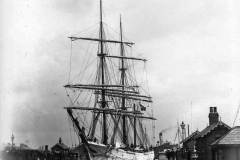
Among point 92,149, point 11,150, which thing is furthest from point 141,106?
point 11,150

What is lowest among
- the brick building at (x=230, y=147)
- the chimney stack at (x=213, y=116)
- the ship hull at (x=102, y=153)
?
the ship hull at (x=102, y=153)

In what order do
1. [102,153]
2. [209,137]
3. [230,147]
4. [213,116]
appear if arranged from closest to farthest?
[230,147] → [209,137] → [213,116] → [102,153]

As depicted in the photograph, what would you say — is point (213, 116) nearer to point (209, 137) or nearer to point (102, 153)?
point (209, 137)

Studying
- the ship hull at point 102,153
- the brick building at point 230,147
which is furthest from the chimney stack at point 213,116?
the brick building at point 230,147

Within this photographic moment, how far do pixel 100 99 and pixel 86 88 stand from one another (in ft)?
12.4

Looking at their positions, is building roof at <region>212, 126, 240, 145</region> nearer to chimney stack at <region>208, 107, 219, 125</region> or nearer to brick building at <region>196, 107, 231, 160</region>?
brick building at <region>196, 107, 231, 160</region>

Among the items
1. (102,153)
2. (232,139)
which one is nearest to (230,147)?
(232,139)

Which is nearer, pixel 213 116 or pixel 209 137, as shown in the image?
pixel 209 137

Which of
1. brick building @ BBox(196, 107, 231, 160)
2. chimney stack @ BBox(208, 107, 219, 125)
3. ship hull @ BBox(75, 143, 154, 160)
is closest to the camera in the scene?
brick building @ BBox(196, 107, 231, 160)

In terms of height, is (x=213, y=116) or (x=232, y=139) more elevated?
(x=213, y=116)

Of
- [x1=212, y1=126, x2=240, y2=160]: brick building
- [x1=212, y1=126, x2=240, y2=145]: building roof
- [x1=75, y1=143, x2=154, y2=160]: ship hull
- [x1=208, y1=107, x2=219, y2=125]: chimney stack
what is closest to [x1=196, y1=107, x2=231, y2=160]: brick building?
[x1=208, y1=107, x2=219, y2=125]: chimney stack

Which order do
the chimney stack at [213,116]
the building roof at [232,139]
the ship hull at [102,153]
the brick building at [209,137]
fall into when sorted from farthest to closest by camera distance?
the ship hull at [102,153] → the chimney stack at [213,116] → the brick building at [209,137] → the building roof at [232,139]

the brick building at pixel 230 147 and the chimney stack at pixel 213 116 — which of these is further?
the chimney stack at pixel 213 116

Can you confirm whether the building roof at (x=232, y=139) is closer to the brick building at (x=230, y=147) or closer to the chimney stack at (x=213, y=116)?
the brick building at (x=230, y=147)
